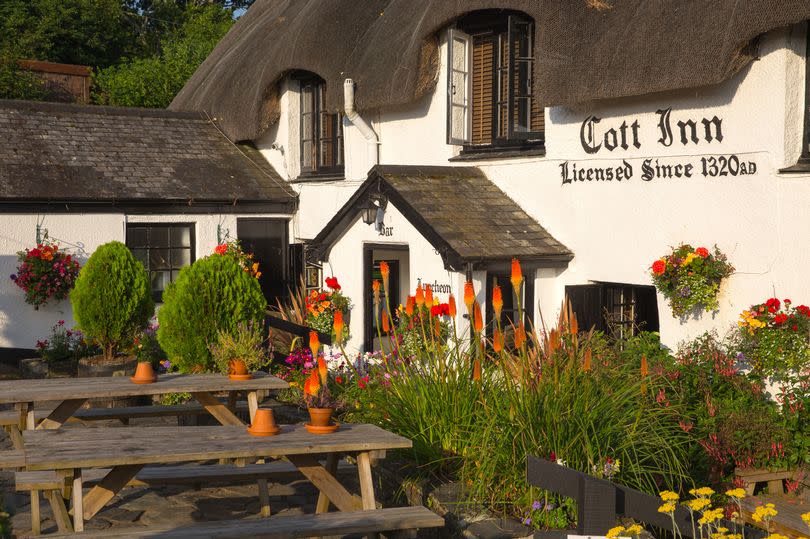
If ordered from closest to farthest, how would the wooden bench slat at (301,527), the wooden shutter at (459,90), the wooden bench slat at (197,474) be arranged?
1. the wooden bench slat at (301,527)
2. the wooden bench slat at (197,474)
3. the wooden shutter at (459,90)

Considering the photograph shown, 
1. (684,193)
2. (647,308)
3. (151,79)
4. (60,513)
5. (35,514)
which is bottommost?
(35,514)

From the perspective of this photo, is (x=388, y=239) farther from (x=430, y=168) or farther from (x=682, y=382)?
(x=682, y=382)

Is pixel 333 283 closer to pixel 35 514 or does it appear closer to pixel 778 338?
pixel 778 338

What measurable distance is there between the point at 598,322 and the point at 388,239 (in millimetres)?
2468

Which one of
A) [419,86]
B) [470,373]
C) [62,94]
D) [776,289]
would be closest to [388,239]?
[419,86]

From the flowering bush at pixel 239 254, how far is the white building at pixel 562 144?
953 mm

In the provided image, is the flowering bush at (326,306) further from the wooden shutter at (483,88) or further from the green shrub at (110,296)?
the wooden shutter at (483,88)

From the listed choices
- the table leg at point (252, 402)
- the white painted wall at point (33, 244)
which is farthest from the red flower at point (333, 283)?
the table leg at point (252, 402)

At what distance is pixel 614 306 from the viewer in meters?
10.0

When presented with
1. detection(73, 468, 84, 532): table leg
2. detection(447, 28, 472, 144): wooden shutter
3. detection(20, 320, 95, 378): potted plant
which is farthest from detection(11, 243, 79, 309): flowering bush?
detection(73, 468, 84, 532): table leg

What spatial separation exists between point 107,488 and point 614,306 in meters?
6.10

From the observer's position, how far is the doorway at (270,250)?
45.5 feet

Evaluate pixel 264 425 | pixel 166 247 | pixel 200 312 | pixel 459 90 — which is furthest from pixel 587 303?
pixel 166 247

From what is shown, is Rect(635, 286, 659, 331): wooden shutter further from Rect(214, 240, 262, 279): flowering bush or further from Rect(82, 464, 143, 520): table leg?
Rect(82, 464, 143, 520): table leg
